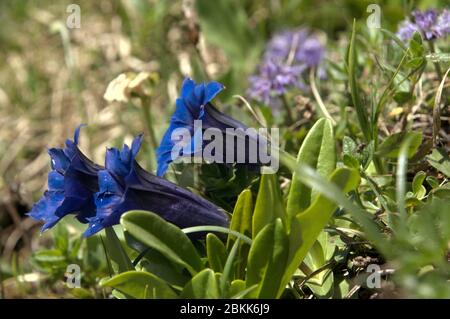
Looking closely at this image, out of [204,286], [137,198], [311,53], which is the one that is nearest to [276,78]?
[311,53]

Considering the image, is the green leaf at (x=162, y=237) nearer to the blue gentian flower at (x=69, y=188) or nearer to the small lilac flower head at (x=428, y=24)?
the blue gentian flower at (x=69, y=188)

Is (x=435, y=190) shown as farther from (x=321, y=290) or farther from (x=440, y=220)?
(x=321, y=290)

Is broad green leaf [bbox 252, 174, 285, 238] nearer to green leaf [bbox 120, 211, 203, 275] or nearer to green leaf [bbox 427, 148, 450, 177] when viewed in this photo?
green leaf [bbox 120, 211, 203, 275]

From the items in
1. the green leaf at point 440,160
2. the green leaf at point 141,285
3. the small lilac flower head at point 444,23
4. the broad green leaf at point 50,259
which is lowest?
the broad green leaf at point 50,259

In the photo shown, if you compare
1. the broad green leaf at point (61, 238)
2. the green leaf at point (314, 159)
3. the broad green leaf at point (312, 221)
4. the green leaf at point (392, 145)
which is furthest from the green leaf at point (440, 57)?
the broad green leaf at point (61, 238)

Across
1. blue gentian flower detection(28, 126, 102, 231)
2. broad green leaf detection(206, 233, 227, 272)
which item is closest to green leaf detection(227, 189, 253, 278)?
broad green leaf detection(206, 233, 227, 272)

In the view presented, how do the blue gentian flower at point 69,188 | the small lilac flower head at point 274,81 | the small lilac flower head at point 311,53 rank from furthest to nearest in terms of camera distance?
the small lilac flower head at point 311,53 → the small lilac flower head at point 274,81 → the blue gentian flower at point 69,188
